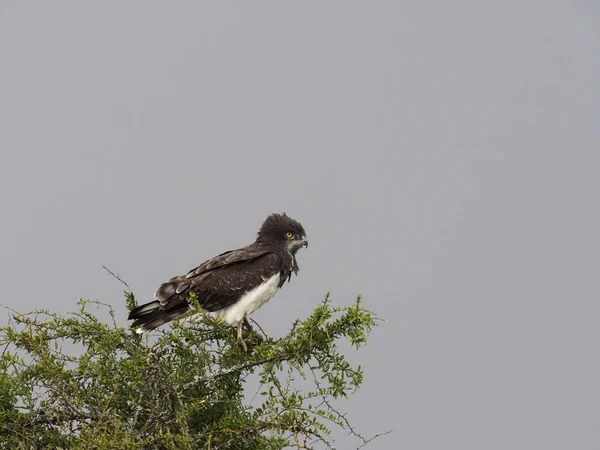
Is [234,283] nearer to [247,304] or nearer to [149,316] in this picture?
[247,304]

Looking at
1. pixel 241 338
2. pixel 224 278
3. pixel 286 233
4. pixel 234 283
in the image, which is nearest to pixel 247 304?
pixel 234 283

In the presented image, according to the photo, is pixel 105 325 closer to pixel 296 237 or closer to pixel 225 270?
pixel 225 270

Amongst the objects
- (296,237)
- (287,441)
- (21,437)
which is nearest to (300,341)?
(287,441)

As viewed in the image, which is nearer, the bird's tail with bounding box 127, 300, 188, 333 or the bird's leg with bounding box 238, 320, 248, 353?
the bird's leg with bounding box 238, 320, 248, 353

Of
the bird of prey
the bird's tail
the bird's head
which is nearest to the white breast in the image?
the bird of prey

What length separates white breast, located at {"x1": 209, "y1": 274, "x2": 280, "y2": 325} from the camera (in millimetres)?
9977

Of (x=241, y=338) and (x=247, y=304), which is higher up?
(x=247, y=304)

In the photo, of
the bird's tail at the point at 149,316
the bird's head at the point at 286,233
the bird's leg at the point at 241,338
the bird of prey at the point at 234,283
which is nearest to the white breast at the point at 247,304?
the bird of prey at the point at 234,283

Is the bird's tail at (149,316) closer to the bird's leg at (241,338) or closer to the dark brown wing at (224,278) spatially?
the dark brown wing at (224,278)

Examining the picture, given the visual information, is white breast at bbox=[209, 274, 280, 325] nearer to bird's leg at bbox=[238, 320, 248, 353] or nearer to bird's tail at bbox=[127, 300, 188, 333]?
bird's leg at bbox=[238, 320, 248, 353]

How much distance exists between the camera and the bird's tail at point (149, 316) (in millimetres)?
9062

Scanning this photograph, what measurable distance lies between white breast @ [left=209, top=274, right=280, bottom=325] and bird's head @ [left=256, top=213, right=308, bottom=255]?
676 mm

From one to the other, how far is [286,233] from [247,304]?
→ 1259 mm

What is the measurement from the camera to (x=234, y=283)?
999cm
